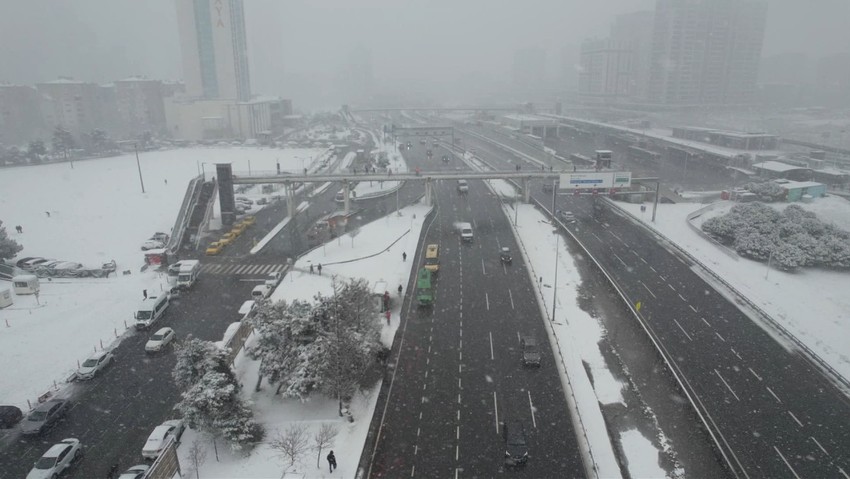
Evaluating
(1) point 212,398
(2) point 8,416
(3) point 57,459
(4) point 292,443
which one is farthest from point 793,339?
(2) point 8,416

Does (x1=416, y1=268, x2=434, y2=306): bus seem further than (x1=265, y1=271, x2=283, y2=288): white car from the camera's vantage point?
No

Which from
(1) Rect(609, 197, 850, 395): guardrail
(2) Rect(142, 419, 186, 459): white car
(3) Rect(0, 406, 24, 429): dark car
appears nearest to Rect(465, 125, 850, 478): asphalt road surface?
(1) Rect(609, 197, 850, 395): guardrail

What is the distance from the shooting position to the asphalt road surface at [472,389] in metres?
21.0

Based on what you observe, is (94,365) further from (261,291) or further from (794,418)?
(794,418)

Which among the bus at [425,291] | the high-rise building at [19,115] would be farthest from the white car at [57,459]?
the high-rise building at [19,115]

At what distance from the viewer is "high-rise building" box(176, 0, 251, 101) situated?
516ft

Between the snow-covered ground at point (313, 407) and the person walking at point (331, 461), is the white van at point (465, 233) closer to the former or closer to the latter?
the snow-covered ground at point (313, 407)

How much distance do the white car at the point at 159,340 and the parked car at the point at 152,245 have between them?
19401 millimetres

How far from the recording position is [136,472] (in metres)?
19.8

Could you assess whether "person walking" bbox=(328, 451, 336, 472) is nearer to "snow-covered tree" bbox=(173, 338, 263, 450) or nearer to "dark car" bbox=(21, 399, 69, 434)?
"snow-covered tree" bbox=(173, 338, 263, 450)

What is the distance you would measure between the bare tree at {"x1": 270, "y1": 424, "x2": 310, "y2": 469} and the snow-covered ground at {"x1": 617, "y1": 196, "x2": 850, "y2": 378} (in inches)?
1099

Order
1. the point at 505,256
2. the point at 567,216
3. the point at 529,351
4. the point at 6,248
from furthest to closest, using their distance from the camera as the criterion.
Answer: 1. the point at 567,216
2. the point at 505,256
3. the point at 6,248
4. the point at 529,351

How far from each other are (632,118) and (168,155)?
133 m

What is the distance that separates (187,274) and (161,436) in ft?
65.1
